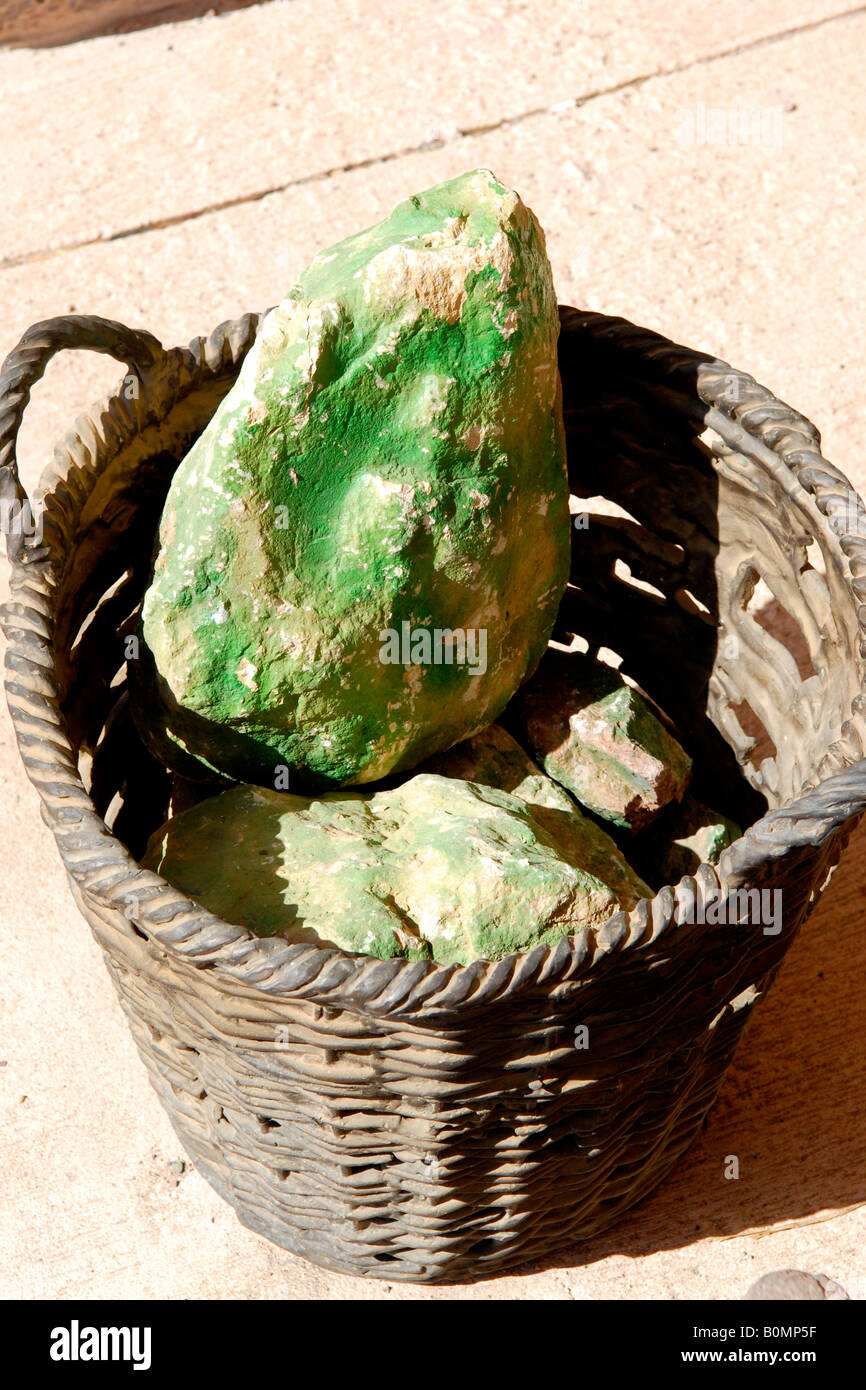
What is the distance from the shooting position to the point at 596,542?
238 cm

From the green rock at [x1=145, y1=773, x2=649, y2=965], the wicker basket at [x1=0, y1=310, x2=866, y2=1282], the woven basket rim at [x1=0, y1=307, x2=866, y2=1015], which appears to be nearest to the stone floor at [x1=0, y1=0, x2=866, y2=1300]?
the wicker basket at [x1=0, y1=310, x2=866, y2=1282]

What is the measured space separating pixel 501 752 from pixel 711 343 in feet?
4.55

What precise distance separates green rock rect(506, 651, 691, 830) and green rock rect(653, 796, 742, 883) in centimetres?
7

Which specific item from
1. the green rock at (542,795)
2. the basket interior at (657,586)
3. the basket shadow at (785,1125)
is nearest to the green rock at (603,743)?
the green rock at (542,795)

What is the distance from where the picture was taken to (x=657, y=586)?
233 cm

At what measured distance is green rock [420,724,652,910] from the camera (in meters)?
1.86

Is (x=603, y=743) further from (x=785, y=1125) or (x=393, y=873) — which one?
(x=785, y=1125)

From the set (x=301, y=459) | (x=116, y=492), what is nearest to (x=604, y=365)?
(x=301, y=459)

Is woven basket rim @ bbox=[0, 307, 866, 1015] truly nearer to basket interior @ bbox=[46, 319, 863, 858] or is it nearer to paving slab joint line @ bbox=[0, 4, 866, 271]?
basket interior @ bbox=[46, 319, 863, 858]

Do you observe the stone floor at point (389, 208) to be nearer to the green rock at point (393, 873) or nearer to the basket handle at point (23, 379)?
the green rock at point (393, 873)

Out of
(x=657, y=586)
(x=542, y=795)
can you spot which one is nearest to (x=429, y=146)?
(x=657, y=586)

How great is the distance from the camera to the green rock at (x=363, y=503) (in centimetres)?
174

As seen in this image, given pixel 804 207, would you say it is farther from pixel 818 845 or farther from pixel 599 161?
pixel 818 845

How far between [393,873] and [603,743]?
1.71 feet
